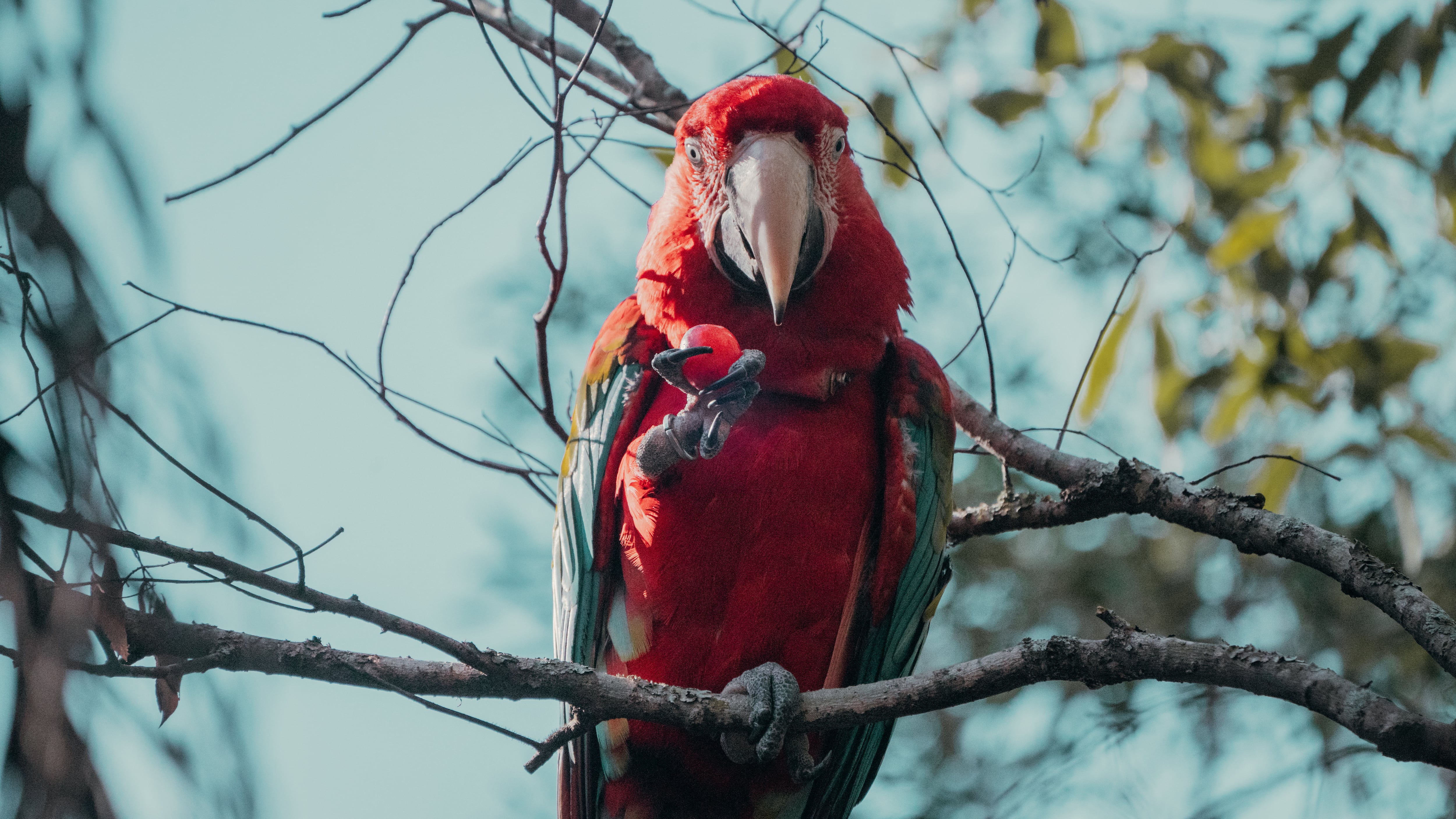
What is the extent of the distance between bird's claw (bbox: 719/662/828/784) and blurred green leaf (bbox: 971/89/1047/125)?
174 centimetres

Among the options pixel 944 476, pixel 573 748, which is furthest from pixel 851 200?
pixel 573 748

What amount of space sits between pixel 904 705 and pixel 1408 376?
6.91 feet

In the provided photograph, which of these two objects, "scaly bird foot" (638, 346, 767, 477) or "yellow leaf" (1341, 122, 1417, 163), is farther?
"yellow leaf" (1341, 122, 1417, 163)

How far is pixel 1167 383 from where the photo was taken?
128 inches

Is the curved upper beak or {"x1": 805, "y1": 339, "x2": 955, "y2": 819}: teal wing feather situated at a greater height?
the curved upper beak

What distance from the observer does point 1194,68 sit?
11.4ft

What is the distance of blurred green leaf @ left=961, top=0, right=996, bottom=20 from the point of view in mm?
3391

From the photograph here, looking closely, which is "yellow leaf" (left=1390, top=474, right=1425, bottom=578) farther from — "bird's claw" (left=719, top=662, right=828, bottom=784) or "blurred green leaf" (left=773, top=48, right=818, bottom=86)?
"blurred green leaf" (left=773, top=48, right=818, bottom=86)

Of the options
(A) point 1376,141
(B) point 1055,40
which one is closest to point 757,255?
(B) point 1055,40

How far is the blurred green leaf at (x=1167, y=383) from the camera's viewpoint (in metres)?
3.21

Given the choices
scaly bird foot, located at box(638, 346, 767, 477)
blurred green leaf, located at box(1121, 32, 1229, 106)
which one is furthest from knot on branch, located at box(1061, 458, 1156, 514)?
blurred green leaf, located at box(1121, 32, 1229, 106)

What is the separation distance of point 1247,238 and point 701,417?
1929mm

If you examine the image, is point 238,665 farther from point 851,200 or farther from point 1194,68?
point 1194,68

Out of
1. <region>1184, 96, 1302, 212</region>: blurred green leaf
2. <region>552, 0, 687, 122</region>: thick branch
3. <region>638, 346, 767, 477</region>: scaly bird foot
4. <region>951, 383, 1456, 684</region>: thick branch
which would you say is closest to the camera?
<region>951, 383, 1456, 684</region>: thick branch
